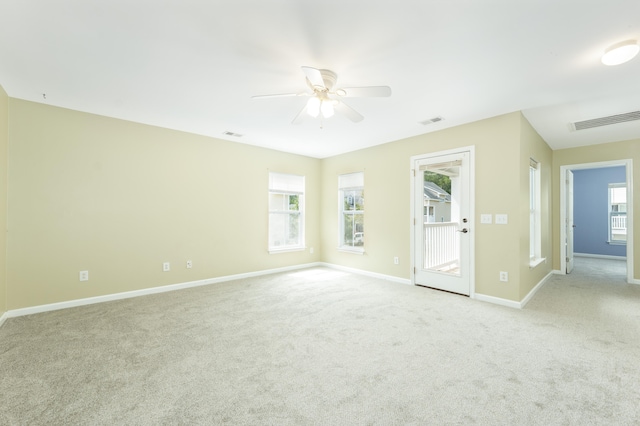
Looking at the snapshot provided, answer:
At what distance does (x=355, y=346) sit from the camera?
2436 millimetres

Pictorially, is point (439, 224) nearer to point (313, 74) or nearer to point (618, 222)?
point (313, 74)

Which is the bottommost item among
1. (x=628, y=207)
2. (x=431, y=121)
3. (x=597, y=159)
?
(x=628, y=207)

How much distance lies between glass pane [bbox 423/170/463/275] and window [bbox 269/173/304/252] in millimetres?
2559

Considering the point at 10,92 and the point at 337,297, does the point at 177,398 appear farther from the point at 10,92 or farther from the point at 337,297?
the point at 10,92

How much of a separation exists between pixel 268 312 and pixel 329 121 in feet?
8.73

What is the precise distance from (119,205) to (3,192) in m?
1.05

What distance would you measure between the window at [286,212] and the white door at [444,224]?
7.99 feet

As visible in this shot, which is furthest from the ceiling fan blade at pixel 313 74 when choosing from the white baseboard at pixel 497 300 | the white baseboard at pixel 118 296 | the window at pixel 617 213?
the window at pixel 617 213

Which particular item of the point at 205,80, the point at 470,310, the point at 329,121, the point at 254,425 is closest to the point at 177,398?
the point at 254,425

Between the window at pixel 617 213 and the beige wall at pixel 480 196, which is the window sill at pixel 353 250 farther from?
the window at pixel 617 213

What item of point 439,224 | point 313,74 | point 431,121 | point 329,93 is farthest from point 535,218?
point 313,74

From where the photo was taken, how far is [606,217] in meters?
7.12

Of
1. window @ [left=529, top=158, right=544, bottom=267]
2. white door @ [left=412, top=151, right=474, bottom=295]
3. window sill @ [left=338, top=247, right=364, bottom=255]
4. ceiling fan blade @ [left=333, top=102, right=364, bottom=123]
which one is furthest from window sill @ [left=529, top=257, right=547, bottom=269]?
ceiling fan blade @ [left=333, top=102, right=364, bottom=123]

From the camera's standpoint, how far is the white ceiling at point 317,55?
1788mm
